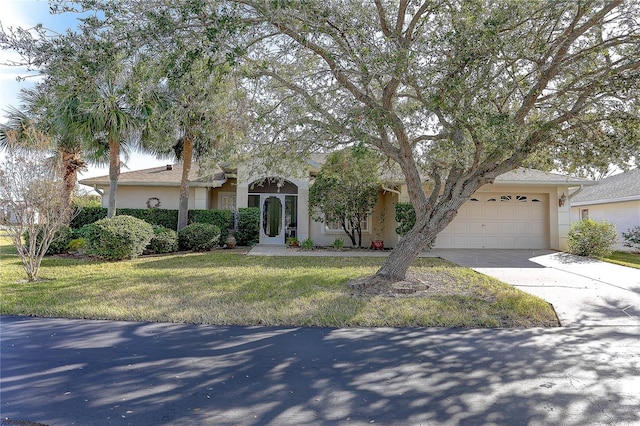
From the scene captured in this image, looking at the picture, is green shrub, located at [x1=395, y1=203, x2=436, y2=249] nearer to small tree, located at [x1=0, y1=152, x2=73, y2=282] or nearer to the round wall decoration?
small tree, located at [x1=0, y1=152, x2=73, y2=282]

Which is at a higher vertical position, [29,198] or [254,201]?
[254,201]

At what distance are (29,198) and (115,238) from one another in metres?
3.39

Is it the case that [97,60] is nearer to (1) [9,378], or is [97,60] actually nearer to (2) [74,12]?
Result: (2) [74,12]

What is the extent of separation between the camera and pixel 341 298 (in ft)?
23.5

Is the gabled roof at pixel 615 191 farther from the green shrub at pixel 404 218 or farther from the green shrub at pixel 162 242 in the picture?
the green shrub at pixel 162 242

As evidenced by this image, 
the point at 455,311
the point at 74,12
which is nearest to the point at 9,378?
the point at 74,12

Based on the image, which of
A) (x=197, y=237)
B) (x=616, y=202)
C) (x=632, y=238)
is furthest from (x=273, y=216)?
(x=616, y=202)

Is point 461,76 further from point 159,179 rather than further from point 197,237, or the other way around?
point 159,179

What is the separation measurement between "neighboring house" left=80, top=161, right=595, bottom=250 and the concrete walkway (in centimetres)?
97

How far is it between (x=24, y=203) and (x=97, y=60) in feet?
15.8

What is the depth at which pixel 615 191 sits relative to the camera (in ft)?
62.6

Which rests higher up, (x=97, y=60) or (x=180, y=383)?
(x=97, y=60)

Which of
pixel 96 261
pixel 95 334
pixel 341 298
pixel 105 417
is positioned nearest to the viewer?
pixel 105 417

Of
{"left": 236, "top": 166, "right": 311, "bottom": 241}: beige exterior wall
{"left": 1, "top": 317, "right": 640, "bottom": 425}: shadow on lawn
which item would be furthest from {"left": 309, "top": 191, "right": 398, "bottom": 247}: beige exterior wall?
{"left": 1, "top": 317, "right": 640, "bottom": 425}: shadow on lawn
